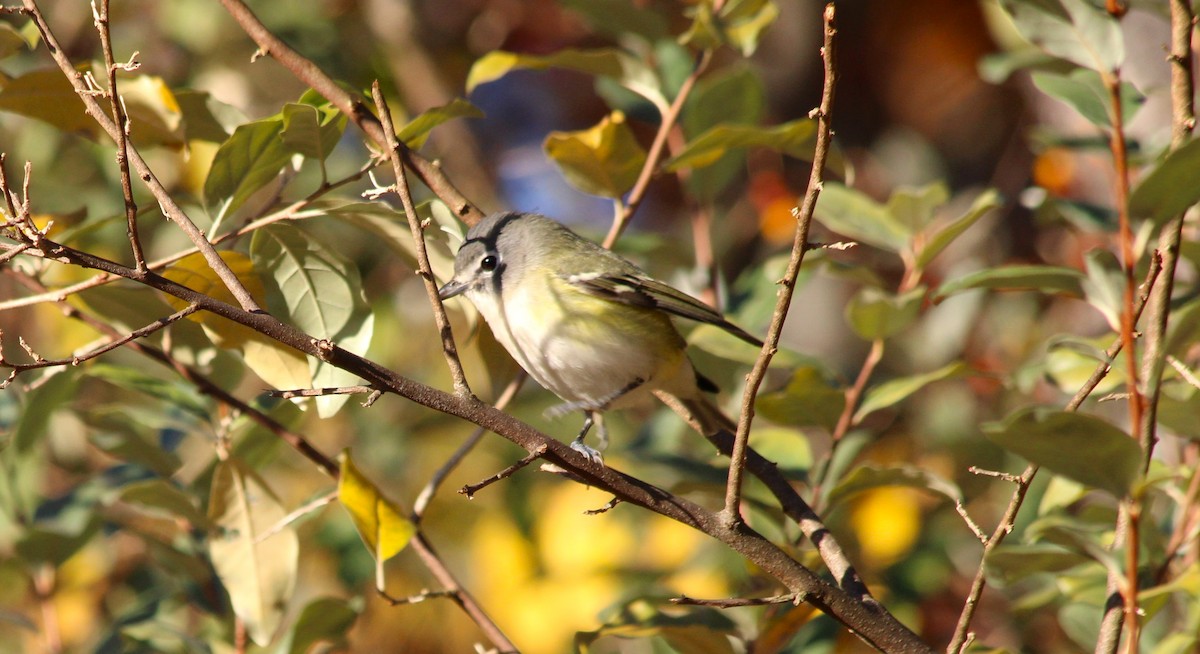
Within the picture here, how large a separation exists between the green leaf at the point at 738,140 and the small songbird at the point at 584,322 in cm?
36

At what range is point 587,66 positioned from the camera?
7.92 feet

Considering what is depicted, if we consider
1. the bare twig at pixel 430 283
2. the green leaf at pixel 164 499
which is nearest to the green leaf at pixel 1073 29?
the bare twig at pixel 430 283

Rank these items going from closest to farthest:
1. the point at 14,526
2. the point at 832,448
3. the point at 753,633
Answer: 1. the point at 753,633
2. the point at 832,448
3. the point at 14,526

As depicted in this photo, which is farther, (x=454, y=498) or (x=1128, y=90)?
(x=454, y=498)

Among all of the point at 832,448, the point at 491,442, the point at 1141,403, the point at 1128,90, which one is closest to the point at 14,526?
the point at 491,442

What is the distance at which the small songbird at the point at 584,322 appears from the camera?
2.47m

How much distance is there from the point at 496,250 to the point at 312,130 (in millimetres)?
818

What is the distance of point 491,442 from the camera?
142 inches

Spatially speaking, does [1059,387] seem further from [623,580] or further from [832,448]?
[623,580]

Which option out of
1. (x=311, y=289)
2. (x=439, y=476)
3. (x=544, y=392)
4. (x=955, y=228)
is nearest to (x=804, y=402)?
(x=955, y=228)

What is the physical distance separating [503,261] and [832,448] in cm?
97

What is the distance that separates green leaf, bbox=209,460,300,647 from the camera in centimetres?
212

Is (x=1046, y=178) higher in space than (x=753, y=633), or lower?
higher

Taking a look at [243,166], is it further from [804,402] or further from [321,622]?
[804,402]
